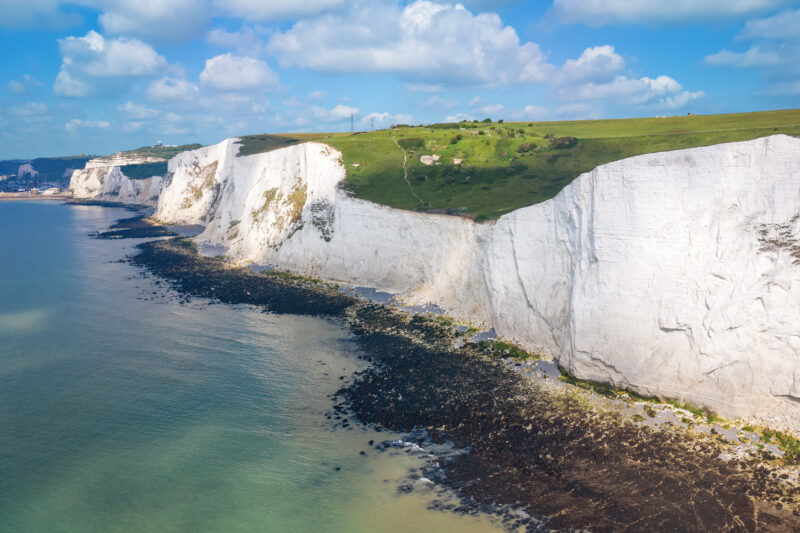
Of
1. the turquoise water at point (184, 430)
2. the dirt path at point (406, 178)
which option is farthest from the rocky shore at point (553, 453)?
the dirt path at point (406, 178)

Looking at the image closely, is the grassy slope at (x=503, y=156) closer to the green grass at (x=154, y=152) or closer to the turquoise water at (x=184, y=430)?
the turquoise water at (x=184, y=430)

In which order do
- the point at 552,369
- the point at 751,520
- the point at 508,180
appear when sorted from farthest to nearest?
the point at 508,180 → the point at 552,369 → the point at 751,520

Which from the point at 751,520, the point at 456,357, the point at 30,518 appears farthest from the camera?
the point at 456,357

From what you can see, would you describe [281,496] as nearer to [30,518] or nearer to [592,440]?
[30,518]

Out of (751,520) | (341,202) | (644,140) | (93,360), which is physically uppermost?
(644,140)

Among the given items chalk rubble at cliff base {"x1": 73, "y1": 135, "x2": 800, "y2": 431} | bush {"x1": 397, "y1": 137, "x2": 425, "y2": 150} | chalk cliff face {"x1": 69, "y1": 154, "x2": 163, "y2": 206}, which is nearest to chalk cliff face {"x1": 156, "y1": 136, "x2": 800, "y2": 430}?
chalk rubble at cliff base {"x1": 73, "y1": 135, "x2": 800, "y2": 431}

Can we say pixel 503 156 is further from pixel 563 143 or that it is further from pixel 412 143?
pixel 412 143

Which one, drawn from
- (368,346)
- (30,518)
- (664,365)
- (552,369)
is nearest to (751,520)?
(664,365)
